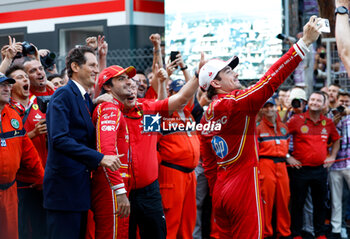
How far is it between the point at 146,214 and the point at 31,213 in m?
1.22

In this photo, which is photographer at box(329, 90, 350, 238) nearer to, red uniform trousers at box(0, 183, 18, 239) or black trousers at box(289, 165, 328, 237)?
black trousers at box(289, 165, 328, 237)

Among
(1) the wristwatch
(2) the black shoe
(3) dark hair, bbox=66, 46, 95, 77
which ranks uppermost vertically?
(1) the wristwatch

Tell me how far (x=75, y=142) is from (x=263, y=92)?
1467 mm

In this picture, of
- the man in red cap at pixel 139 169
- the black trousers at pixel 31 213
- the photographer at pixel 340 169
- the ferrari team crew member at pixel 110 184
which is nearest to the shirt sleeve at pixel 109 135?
the ferrari team crew member at pixel 110 184

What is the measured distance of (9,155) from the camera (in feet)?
16.2

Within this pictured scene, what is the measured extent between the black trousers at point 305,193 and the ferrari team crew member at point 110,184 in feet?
13.7

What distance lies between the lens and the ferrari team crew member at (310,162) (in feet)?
26.7

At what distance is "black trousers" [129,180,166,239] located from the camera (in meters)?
5.01

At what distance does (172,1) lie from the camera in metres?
10.7

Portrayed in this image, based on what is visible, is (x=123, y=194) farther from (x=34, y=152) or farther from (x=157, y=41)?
(x=157, y=41)

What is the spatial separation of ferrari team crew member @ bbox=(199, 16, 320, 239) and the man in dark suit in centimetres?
101

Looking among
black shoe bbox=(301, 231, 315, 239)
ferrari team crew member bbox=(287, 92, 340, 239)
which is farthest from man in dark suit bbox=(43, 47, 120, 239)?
black shoe bbox=(301, 231, 315, 239)

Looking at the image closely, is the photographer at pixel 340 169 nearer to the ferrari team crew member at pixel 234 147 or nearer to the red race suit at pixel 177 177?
Result: the red race suit at pixel 177 177

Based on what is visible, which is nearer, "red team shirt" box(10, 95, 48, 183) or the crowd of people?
the crowd of people
